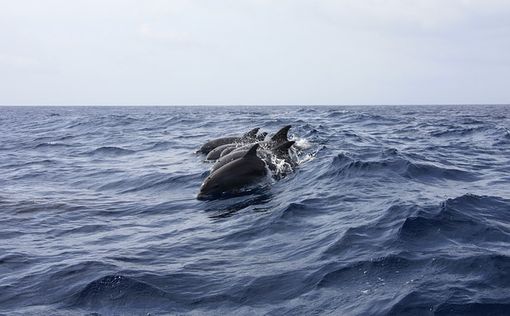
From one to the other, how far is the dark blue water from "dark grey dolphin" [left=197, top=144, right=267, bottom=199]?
0.79 m

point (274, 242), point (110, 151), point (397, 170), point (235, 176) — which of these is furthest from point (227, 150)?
point (274, 242)

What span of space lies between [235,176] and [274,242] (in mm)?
5328

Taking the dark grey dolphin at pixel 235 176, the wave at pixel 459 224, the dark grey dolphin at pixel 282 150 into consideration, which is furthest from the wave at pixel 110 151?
the wave at pixel 459 224

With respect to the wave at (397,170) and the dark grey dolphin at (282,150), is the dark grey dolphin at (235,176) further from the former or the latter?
the wave at (397,170)

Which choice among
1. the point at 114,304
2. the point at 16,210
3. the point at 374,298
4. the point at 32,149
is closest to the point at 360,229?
the point at 374,298

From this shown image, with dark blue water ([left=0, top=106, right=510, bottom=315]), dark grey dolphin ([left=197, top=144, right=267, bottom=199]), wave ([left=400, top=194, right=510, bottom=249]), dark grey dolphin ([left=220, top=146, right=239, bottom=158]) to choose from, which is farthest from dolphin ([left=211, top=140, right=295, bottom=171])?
wave ([left=400, top=194, right=510, bottom=249])

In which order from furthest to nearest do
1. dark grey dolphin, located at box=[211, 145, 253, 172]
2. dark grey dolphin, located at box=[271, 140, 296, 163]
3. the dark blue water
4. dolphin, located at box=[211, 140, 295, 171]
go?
dark grey dolphin, located at box=[271, 140, 296, 163], dolphin, located at box=[211, 140, 295, 171], dark grey dolphin, located at box=[211, 145, 253, 172], the dark blue water

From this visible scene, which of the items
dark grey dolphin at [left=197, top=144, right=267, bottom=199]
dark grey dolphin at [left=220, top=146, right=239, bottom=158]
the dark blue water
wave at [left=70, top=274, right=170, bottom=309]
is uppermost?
dark grey dolphin at [left=220, top=146, right=239, bottom=158]

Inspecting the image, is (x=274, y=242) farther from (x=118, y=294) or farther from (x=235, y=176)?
(x=235, y=176)

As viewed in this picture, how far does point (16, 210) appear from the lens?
45.4 ft

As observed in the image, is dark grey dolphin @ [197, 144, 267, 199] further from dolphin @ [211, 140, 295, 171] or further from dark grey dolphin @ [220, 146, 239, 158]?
dark grey dolphin @ [220, 146, 239, 158]

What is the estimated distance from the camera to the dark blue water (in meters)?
7.44

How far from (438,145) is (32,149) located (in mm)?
22956

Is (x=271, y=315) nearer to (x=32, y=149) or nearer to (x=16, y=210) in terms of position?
(x=16, y=210)
